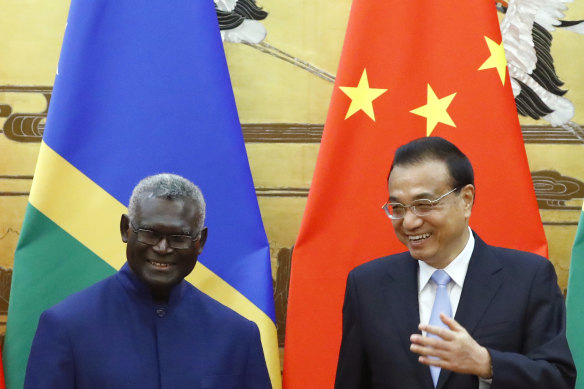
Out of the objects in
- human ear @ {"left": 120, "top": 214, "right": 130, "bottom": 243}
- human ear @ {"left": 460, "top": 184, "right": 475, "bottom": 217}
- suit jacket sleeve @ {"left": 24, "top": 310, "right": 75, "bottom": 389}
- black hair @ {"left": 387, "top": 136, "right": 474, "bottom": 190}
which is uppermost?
black hair @ {"left": 387, "top": 136, "right": 474, "bottom": 190}

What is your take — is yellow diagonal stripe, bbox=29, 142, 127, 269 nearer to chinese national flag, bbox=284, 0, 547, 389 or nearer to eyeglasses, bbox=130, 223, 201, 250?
chinese national flag, bbox=284, 0, 547, 389

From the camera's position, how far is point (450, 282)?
76.9 inches

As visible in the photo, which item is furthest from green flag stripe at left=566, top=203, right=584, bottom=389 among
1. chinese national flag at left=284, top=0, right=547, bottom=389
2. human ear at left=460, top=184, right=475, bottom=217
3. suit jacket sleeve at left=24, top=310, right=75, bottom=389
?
suit jacket sleeve at left=24, top=310, right=75, bottom=389

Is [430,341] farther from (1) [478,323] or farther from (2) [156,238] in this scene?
(2) [156,238]

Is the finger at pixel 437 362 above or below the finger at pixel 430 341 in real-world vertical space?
below

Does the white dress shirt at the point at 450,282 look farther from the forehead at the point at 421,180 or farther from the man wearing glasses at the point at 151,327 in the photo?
the man wearing glasses at the point at 151,327

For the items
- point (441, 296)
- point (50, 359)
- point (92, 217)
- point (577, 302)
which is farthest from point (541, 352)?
point (92, 217)

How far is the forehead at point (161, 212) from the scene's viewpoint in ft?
5.99

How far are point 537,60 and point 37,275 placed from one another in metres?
2.16

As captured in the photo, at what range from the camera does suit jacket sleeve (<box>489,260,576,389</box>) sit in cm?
172

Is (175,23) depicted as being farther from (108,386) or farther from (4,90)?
(108,386)

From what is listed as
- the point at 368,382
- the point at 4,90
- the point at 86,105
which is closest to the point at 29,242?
the point at 86,105

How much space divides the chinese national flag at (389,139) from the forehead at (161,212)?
1001mm

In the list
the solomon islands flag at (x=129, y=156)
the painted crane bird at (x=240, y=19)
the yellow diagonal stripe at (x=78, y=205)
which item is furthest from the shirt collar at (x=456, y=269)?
the painted crane bird at (x=240, y=19)
